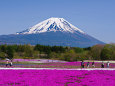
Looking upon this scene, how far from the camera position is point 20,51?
109875mm

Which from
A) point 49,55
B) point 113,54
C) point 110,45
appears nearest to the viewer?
point 113,54

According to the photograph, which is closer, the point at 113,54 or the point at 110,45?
the point at 113,54

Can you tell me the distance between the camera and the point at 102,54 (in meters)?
75.1

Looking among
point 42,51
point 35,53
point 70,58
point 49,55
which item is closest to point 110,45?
point 70,58

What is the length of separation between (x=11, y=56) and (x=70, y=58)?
2196cm

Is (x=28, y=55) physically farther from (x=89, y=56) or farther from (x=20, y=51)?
(x=89, y=56)

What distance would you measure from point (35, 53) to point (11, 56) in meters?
12.5
